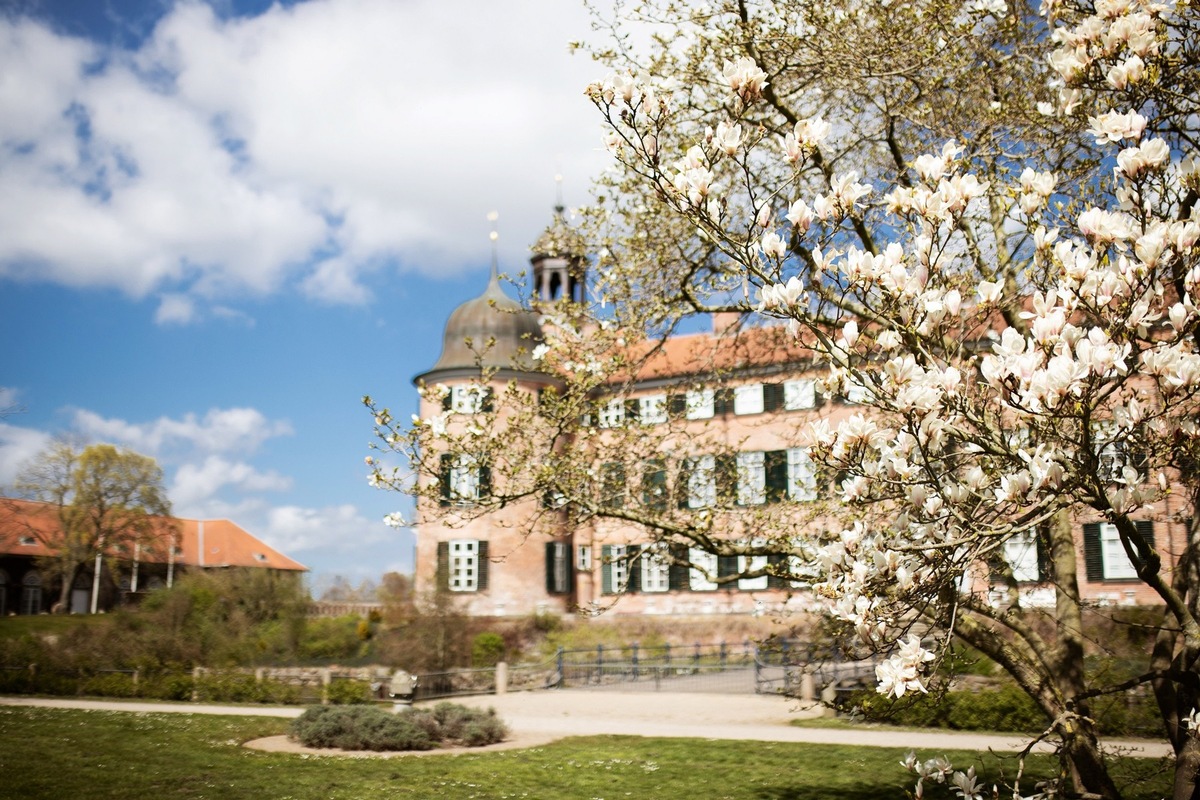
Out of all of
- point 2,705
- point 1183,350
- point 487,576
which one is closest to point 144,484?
point 487,576

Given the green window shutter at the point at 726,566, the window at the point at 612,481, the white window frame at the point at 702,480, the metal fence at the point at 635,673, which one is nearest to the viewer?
the window at the point at 612,481

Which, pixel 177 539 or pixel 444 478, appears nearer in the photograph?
pixel 444 478

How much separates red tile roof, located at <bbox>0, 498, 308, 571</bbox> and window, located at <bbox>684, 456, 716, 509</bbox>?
127 feet

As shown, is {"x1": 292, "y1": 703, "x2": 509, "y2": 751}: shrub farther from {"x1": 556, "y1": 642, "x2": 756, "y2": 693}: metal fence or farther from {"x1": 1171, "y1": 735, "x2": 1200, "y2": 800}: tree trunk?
{"x1": 1171, "y1": 735, "x2": 1200, "y2": 800}: tree trunk

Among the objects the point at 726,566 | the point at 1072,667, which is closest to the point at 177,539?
the point at 726,566

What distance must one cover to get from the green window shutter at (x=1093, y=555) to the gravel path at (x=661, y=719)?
10792 mm

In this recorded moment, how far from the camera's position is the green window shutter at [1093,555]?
2661 cm

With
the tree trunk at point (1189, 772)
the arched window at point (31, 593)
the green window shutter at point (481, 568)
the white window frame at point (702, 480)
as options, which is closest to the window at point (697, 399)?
the white window frame at point (702, 480)

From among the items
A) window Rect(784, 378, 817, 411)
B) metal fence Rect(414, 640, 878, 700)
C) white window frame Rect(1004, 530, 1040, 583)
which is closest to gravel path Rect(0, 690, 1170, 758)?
metal fence Rect(414, 640, 878, 700)

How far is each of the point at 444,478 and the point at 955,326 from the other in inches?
205

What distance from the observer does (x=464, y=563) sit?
108 feet

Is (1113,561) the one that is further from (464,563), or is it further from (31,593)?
(31,593)

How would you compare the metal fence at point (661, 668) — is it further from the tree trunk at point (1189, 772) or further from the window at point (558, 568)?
the tree trunk at point (1189, 772)

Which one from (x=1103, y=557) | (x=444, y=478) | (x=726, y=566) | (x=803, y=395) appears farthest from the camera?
(x=726, y=566)
